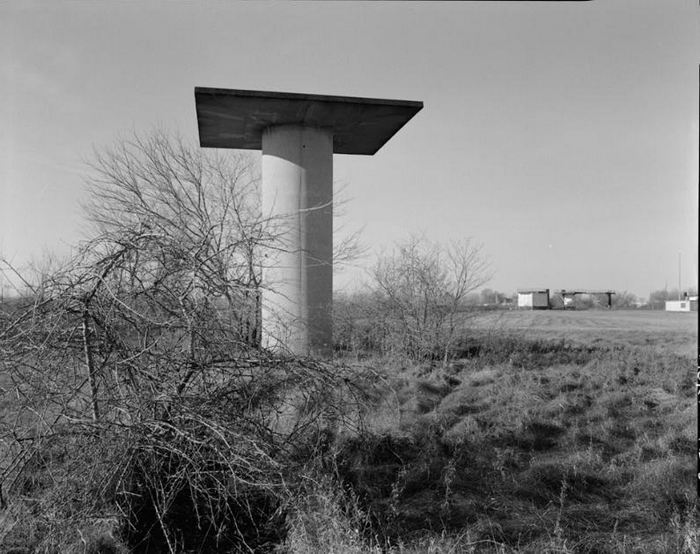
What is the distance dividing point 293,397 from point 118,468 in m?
1.41

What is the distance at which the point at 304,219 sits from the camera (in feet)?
37.8

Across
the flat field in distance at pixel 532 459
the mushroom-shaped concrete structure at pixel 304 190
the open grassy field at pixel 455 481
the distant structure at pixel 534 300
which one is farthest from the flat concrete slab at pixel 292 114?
the distant structure at pixel 534 300

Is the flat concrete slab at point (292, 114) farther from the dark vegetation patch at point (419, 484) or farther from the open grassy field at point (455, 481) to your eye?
the dark vegetation patch at point (419, 484)

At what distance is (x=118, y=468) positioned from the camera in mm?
4148

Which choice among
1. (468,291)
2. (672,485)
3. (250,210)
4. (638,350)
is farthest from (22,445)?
(638,350)

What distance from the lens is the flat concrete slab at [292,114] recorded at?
1045 cm

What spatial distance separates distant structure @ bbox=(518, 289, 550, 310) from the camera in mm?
37062

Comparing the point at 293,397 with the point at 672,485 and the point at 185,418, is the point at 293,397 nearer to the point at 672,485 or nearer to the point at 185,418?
the point at 185,418

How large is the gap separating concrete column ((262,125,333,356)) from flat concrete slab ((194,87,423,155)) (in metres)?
0.42

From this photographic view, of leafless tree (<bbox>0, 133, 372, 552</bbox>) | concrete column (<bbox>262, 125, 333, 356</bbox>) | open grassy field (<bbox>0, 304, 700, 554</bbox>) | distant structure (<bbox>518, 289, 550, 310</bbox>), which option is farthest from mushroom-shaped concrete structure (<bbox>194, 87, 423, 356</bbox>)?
distant structure (<bbox>518, 289, 550, 310</bbox>)

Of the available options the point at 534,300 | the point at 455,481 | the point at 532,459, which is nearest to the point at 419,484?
the point at 455,481

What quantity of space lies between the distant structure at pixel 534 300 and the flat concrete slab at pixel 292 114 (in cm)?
2668

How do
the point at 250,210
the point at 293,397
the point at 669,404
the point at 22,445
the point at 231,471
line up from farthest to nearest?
the point at 250,210 < the point at 669,404 < the point at 293,397 < the point at 22,445 < the point at 231,471

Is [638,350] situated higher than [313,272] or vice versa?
[313,272]
